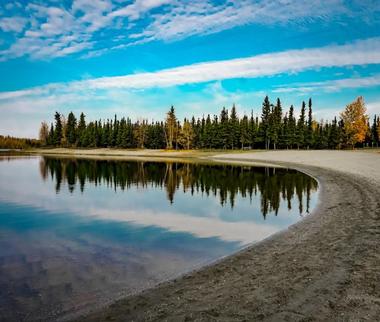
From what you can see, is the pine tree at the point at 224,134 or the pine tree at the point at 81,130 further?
the pine tree at the point at 81,130

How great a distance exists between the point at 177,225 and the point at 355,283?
8614 mm

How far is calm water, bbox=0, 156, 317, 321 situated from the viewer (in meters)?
7.75

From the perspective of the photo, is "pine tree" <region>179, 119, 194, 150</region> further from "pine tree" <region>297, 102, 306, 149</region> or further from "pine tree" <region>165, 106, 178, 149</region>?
"pine tree" <region>297, 102, 306, 149</region>

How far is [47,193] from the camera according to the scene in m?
24.5

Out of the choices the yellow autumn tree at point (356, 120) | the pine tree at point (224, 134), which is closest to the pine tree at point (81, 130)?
the pine tree at point (224, 134)

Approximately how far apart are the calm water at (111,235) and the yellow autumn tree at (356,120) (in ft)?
235

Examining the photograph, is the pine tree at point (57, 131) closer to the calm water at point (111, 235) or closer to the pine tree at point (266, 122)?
the pine tree at point (266, 122)

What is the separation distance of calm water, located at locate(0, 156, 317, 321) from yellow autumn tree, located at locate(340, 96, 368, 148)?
71685 millimetres

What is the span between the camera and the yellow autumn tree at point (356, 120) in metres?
88.0

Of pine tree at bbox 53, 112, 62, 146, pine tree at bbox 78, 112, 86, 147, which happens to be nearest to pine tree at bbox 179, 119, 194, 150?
pine tree at bbox 78, 112, 86, 147

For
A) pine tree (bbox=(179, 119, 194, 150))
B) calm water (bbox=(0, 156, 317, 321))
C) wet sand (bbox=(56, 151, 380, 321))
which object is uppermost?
pine tree (bbox=(179, 119, 194, 150))

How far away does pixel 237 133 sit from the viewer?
11488 cm

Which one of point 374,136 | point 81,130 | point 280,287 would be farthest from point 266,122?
point 280,287

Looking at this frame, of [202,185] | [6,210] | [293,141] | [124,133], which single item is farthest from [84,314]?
[124,133]
